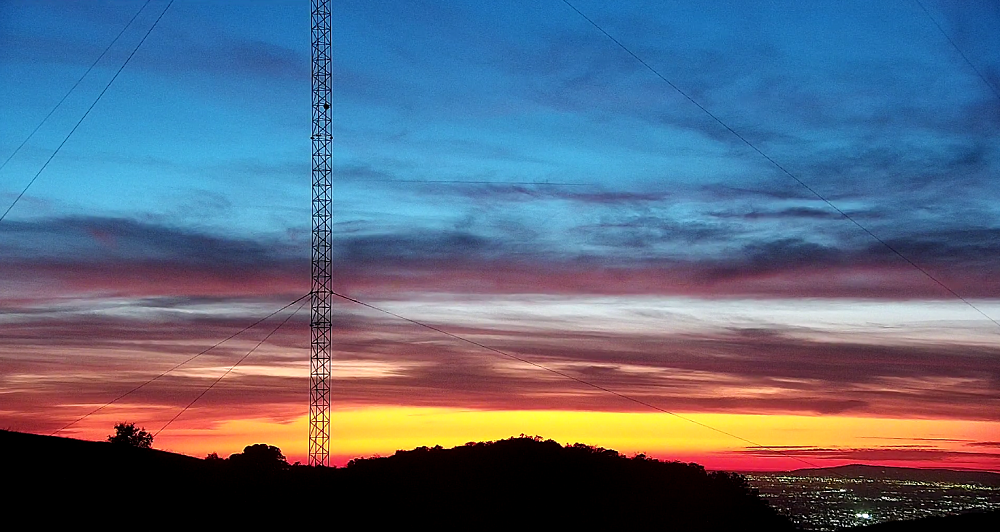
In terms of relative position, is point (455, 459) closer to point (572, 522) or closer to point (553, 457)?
point (553, 457)

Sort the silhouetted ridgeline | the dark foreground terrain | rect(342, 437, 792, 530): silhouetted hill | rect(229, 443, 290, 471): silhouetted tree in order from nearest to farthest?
the dark foreground terrain → the silhouetted ridgeline → rect(342, 437, 792, 530): silhouetted hill → rect(229, 443, 290, 471): silhouetted tree

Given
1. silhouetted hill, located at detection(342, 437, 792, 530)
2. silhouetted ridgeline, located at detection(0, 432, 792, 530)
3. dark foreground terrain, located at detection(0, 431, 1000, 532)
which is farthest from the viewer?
silhouetted hill, located at detection(342, 437, 792, 530)

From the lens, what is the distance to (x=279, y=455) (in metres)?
57.8

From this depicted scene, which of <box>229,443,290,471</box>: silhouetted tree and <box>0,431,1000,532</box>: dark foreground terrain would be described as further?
<box>229,443,290,471</box>: silhouetted tree

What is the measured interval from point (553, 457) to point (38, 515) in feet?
81.7

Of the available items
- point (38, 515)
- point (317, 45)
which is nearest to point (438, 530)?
point (38, 515)

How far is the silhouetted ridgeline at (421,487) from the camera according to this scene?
36031 millimetres

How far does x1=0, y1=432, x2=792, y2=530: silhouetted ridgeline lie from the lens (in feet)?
118

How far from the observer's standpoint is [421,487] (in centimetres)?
4219

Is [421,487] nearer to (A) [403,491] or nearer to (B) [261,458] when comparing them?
(A) [403,491]

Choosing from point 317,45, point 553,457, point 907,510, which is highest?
point 317,45

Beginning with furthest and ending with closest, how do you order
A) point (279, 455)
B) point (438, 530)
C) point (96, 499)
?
1. point (279, 455)
2. point (438, 530)
3. point (96, 499)

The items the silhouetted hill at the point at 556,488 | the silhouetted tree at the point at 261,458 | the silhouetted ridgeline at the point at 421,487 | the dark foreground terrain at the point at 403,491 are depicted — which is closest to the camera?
the dark foreground terrain at the point at 403,491

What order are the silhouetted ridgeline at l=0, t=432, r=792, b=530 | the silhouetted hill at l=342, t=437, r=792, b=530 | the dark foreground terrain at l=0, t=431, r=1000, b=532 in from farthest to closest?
the silhouetted hill at l=342, t=437, r=792, b=530 < the silhouetted ridgeline at l=0, t=432, r=792, b=530 < the dark foreground terrain at l=0, t=431, r=1000, b=532
